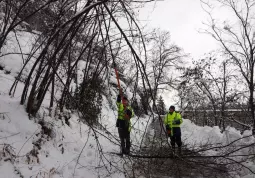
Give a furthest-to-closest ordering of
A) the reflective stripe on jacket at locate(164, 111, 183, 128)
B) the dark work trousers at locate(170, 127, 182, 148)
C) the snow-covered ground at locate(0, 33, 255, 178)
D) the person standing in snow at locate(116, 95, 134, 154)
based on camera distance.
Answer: the reflective stripe on jacket at locate(164, 111, 183, 128) < the dark work trousers at locate(170, 127, 182, 148) < the snow-covered ground at locate(0, 33, 255, 178) < the person standing in snow at locate(116, 95, 134, 154)

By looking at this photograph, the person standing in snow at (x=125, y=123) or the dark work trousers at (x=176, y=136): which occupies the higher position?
the person standing in snow at (x=125, y=123)

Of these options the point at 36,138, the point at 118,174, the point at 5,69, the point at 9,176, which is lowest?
the point at 118,174

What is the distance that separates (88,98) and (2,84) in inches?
97.1

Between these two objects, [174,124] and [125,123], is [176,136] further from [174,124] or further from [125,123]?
[125,123]

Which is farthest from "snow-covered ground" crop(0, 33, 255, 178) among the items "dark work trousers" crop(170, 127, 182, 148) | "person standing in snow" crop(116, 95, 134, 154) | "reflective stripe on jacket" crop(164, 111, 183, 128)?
"reflective stripe on jacket" crop(164, 111, 183, 128)

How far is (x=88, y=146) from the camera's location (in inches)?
263

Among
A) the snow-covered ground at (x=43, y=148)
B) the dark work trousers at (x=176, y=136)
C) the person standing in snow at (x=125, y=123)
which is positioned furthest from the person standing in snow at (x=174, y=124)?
the snow-covered ground at (x=43, y=148)

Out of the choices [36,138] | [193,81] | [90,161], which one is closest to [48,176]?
[36,138]

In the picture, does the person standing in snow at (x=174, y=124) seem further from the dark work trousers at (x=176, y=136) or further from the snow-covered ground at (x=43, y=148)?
the snow-covered ground at (x=43, y=148)

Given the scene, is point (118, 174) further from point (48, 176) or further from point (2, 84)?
point (2, 84)

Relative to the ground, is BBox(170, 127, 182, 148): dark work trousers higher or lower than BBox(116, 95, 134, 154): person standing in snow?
lower

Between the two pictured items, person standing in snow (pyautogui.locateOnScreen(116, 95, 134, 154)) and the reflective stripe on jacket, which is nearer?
person standing in snow (pyautogui.locateOnScreen(116, 95, 134, 154))

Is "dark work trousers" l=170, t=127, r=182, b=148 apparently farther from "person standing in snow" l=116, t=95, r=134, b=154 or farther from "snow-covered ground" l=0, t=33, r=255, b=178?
"snow-covered ground" l=0, t=33, r=255, b=178

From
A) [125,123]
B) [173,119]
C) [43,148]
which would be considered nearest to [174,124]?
[173,119]
